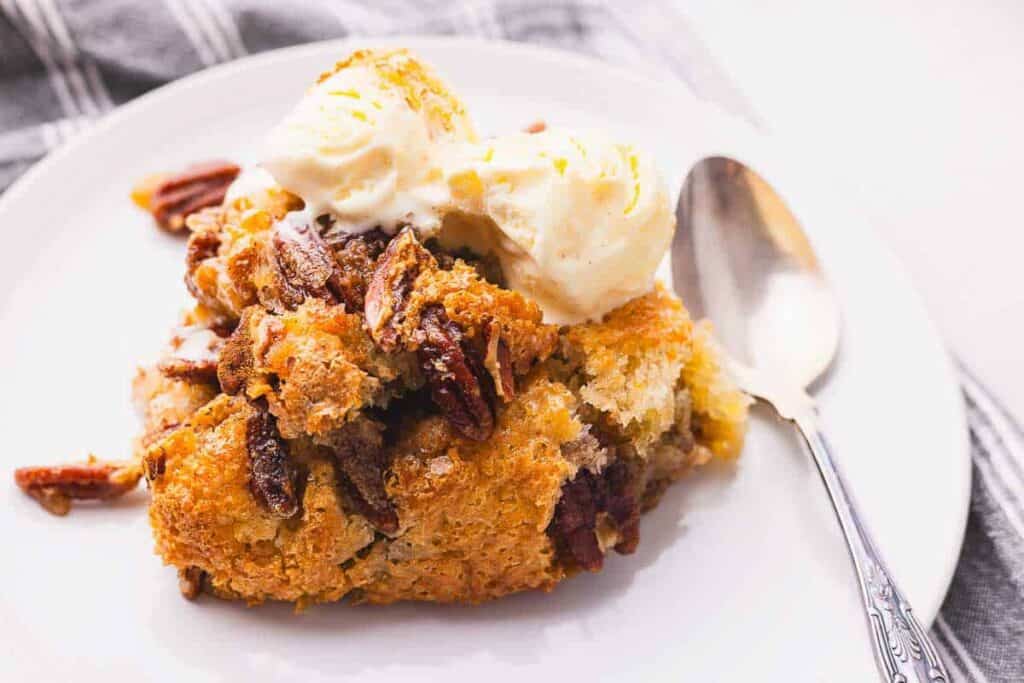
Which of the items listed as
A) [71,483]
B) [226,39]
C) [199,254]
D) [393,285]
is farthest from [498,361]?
[226,39]

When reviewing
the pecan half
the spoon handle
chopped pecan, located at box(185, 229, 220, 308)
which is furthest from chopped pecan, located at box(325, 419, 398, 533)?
the pecan half

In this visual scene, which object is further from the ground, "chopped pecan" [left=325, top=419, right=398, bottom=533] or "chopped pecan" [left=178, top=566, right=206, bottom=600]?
"chopped pecan" [left=325, top=419, right=398, bottom=533]

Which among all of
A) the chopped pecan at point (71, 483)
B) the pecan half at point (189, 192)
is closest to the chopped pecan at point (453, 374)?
the chopped pecan at point (71, 483)

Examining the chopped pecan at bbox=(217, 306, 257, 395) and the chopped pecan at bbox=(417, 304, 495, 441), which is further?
the chopped pecan at bbox=(217, 306, 257, 395)

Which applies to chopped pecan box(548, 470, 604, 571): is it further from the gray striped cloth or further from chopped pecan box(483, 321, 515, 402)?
the gray striped cloth

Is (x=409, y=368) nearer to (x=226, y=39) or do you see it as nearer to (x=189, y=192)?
(x=189, y=192)

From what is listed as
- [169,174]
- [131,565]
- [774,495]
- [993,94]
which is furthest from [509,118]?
[993,94]
